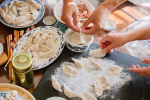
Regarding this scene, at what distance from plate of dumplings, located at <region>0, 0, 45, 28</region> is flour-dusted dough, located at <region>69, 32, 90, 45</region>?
1.83ft

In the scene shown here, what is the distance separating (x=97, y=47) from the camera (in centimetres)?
160

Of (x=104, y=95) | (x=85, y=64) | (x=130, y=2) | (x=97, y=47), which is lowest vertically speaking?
→ (x=104, y=95)

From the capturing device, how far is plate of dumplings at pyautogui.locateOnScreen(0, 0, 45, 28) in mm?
1688

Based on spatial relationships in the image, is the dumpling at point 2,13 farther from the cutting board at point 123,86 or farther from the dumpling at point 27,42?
the cutting board at point 123,86

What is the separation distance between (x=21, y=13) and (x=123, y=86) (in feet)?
5.02

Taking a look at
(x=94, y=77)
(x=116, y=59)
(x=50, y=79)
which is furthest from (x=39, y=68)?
(x=116, y=59)

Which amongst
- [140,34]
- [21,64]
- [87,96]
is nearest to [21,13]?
[21,64]

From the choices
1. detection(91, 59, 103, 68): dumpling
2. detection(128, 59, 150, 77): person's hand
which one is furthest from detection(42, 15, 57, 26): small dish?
detection(128, 59, 150, 77): person's hand

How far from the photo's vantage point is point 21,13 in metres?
1.79

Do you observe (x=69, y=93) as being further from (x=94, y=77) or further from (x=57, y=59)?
(x=57, y=59)

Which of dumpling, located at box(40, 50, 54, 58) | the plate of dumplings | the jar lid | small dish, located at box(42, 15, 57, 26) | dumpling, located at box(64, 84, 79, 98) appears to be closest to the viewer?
the jar lid

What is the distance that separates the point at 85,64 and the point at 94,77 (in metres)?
0.17

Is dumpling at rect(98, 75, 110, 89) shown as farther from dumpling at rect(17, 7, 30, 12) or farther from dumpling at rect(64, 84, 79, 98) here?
dumpling at rect(17, 7, 30, 12)

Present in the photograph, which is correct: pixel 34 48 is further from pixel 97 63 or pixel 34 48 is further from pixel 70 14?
pixel 97 63
